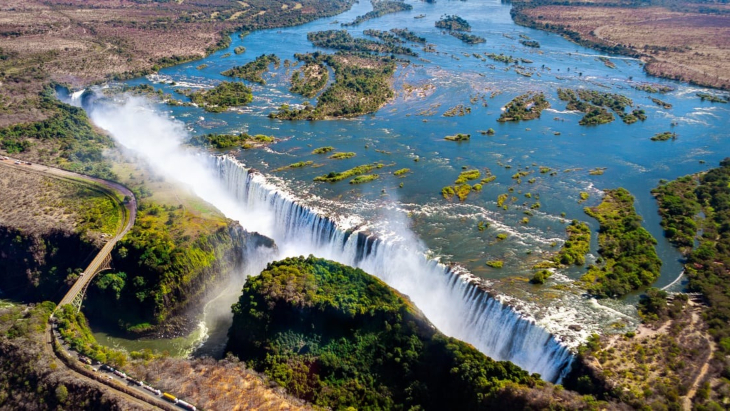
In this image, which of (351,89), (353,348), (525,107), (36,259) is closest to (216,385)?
(353,348)

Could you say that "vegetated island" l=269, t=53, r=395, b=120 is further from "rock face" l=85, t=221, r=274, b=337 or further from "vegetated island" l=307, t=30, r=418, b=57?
"rock face" l=85, t=221, r=274, b=337

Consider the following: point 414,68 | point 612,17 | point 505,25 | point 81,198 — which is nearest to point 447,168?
point 81,198

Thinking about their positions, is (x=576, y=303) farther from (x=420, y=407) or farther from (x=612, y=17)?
(x=612, y=17)

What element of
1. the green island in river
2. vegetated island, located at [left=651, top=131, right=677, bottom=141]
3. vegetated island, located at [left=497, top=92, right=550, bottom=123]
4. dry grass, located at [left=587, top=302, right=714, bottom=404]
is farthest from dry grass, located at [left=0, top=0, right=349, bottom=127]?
vegetated island, located at [left=651, top=131, right=677, bottom=141]

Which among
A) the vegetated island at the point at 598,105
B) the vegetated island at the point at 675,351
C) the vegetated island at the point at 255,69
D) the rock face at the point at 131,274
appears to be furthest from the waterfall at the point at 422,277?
the vegetated island at the point at 598,105

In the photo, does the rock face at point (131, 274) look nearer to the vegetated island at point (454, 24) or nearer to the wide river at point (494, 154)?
the wide river at point (494, 154)

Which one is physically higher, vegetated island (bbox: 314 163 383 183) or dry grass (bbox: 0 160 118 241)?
vegetated island (bbox: 314 163 383 183)
